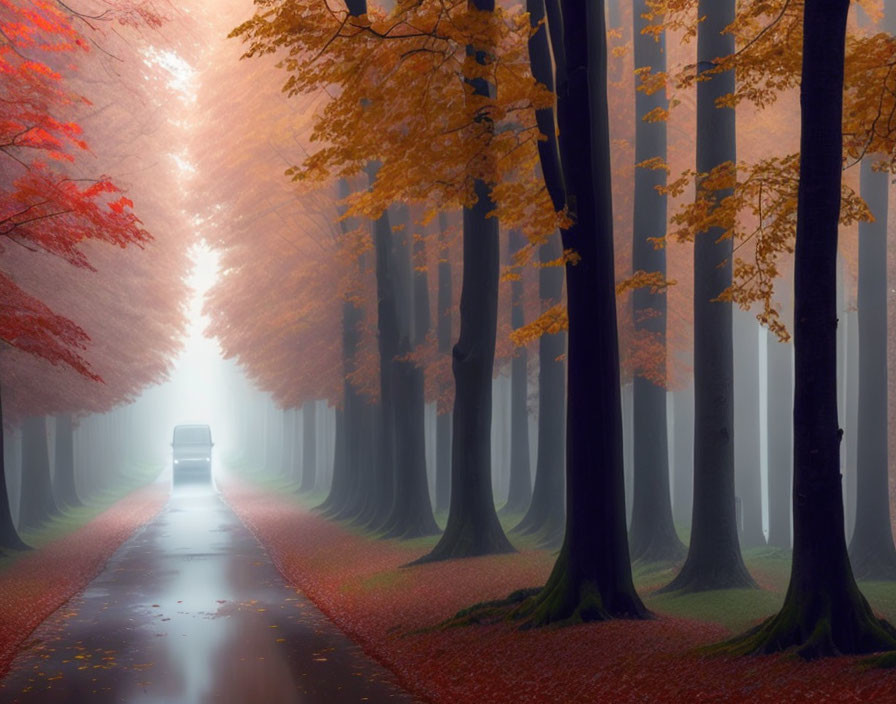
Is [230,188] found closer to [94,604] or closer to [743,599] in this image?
[94,604]

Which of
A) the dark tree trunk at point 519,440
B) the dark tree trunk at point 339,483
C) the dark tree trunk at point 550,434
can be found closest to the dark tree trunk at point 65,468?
the dark tree trunk at point 339,483

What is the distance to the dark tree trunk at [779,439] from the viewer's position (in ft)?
82.0

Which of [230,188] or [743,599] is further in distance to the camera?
[230,188]

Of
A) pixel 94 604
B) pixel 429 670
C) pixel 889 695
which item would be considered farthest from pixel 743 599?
pixel 94 604

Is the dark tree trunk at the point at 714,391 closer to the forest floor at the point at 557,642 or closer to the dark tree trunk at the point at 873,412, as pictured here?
the forest floor at the point at 557,642

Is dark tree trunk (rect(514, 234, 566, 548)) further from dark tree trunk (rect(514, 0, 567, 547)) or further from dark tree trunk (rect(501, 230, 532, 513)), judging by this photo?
dark tree trunk (rect(501, 230, 532, 513))

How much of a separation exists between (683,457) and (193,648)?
66.2 feet

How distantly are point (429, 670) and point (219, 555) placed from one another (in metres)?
13.6

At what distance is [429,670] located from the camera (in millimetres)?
11688

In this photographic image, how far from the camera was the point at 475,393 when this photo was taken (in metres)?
19.9

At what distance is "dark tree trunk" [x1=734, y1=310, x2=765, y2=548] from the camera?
86.4ft

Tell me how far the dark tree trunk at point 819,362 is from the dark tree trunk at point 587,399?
316cm

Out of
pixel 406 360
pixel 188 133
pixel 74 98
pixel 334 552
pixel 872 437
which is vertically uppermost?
pixel 188 133

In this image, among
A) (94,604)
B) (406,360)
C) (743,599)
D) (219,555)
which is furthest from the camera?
(406,360)
